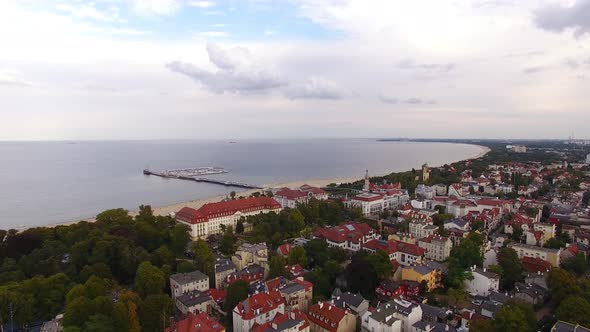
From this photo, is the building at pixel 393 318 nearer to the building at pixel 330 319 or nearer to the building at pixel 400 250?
the building at pixel 330 319

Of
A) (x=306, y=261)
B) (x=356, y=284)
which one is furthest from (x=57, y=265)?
(x=356, y=284)

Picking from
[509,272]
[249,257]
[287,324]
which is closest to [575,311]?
[509,272]

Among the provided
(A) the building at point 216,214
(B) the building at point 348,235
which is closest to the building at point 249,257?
(B) the building at point 348,235

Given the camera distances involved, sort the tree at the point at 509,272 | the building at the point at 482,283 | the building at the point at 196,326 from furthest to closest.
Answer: the tree at the point at 509,272, the building at the point at 482,283, the building at the point at 196,326

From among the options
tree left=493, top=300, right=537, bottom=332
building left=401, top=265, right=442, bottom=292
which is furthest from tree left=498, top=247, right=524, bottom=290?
tree left=493, top=300, right=537, bottom=332

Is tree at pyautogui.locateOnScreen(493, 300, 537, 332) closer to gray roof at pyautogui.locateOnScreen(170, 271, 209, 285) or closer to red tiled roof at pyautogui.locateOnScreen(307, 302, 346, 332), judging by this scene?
red tiled roof at pyautogui.locateOnScreen(307, 302, 346, 332)

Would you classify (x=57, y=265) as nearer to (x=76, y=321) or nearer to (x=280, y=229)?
(x=76, y=321)
